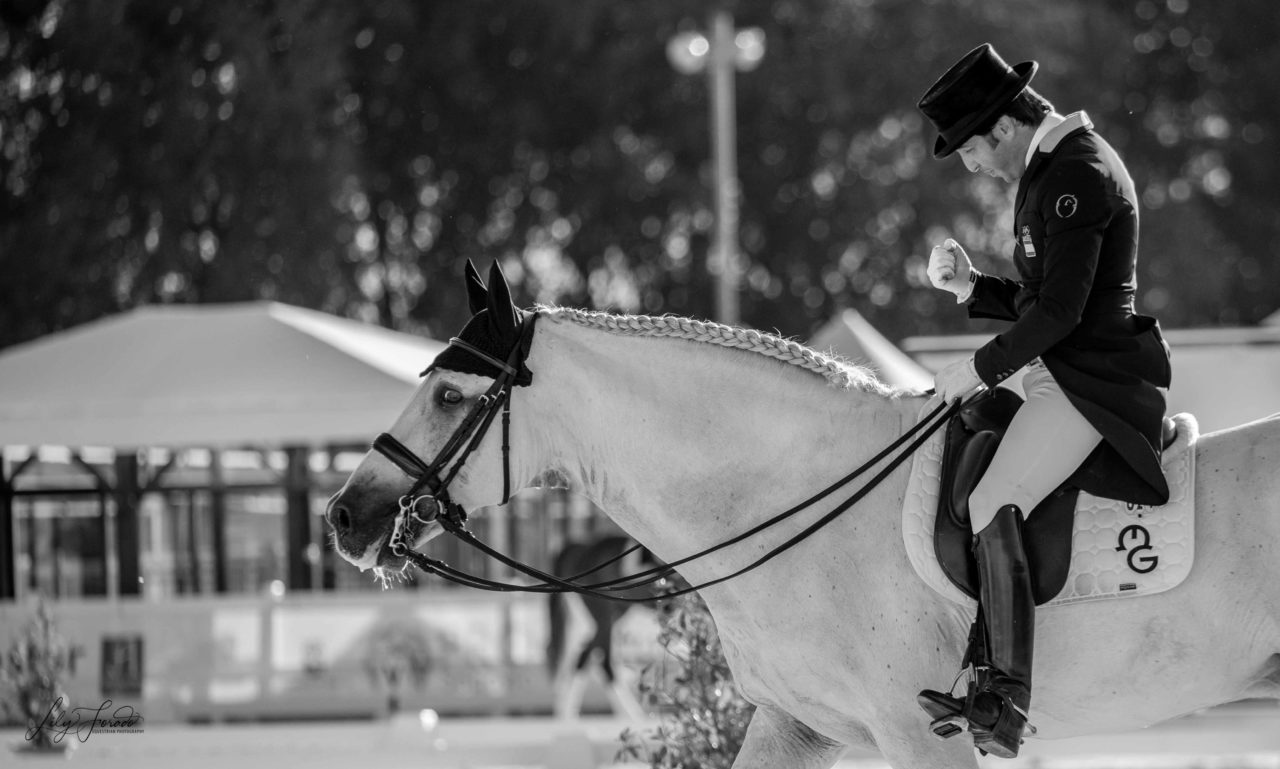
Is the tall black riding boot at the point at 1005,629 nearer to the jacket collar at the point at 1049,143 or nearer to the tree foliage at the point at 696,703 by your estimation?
the jacket collar at the point at 1049,143

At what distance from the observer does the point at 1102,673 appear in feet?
13.9

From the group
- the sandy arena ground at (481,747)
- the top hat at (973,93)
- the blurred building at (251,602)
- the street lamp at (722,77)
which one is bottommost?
the sandy arena ground at (481,747)

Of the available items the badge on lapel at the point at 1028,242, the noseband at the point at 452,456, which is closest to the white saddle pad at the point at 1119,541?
the badge on lapel at the point at 1028,242

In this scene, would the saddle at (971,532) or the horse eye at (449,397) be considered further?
the horse eye at (449,397)

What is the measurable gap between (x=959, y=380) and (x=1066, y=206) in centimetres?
55

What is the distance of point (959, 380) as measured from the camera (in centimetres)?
430

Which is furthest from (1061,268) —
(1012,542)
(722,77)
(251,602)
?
(722,77)

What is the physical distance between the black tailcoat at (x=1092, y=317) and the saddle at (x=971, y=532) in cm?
8

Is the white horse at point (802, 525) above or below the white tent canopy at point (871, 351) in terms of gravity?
below

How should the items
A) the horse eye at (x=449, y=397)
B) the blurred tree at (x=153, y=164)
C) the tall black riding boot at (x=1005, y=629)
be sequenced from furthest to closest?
1. the blurred tree at (x=153, y=164)
2. the horse eye at (x=449, y=397)
3. the tall black riding boot at (x=1005, y=629)

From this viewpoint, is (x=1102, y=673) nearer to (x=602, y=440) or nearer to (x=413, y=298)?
(x=602, y=440)

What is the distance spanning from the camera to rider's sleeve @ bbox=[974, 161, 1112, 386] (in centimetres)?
411

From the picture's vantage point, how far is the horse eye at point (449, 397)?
4.52 metres

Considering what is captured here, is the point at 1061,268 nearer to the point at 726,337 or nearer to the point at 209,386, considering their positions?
the point at 726,337
